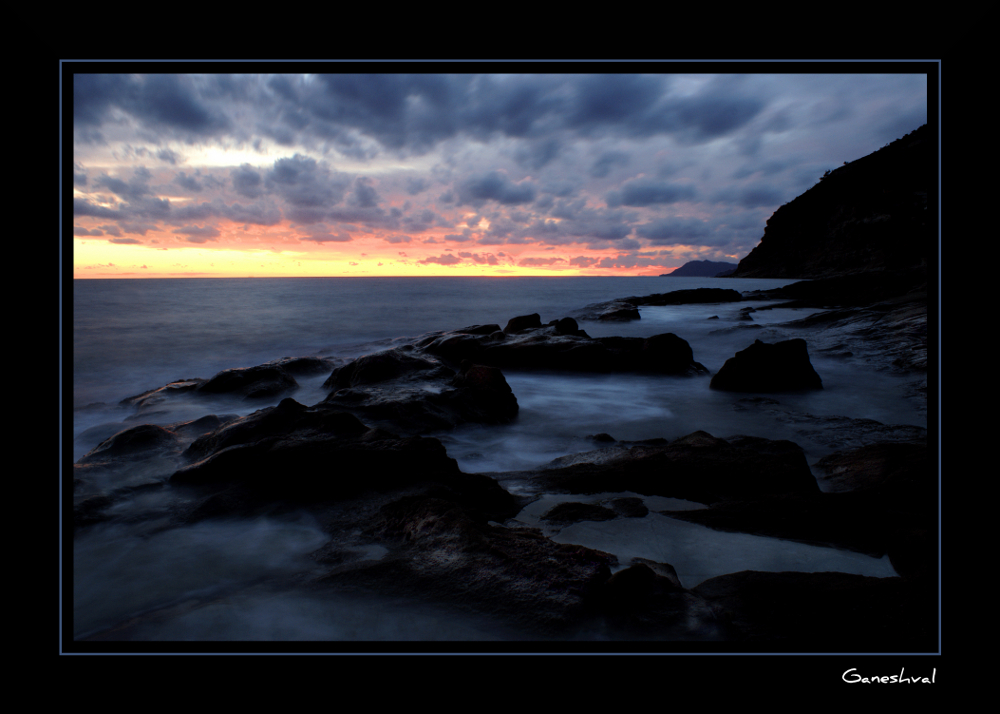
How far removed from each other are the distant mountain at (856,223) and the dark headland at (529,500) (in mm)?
20106

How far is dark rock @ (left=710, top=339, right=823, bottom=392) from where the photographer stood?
22.4ft

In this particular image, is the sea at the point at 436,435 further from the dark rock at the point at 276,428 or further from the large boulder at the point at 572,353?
the dark rock at the point at 276,428

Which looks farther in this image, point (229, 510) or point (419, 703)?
point (229, 510)

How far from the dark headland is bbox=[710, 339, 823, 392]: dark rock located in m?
0.06

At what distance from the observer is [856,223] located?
126ft

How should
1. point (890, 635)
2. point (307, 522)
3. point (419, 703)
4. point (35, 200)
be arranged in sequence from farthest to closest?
point (307, 522) → point (890, 635) → point (35, 200) → point (419, 703)

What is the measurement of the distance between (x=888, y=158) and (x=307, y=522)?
4403 centimetres

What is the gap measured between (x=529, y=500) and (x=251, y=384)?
5.56 meters

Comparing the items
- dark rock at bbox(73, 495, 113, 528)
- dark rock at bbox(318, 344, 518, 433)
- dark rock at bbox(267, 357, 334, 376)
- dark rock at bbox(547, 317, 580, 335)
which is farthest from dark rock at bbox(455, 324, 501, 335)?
dark rock at bbox(73, 495, 113, 528)

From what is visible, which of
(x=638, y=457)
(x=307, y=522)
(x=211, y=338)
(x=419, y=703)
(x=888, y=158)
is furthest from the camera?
(x=888, y=158)
